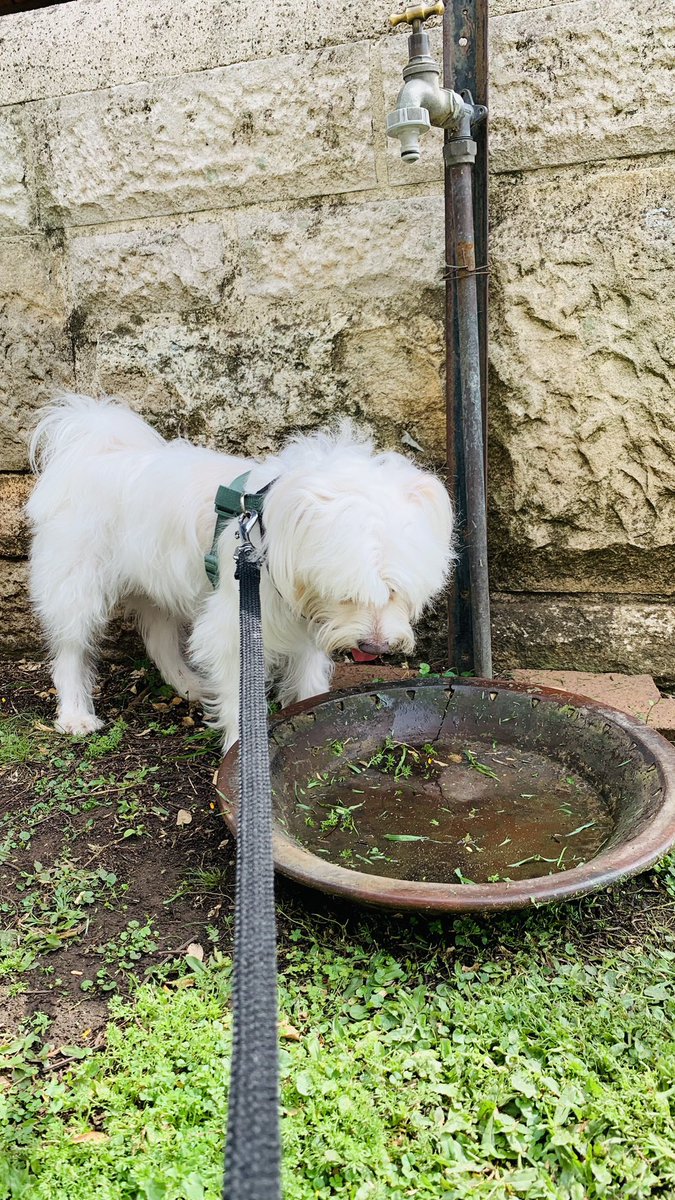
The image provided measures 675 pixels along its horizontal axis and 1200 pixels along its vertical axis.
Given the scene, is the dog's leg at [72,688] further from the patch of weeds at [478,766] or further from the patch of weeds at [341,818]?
the patch of weeds at [478,766]

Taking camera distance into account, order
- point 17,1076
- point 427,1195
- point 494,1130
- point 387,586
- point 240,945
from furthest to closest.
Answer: point 387,586 → point 17,1076 → point 494,1130 → point 427,1195 → point 240,945

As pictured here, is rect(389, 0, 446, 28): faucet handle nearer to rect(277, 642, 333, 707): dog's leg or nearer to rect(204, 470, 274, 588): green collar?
rect(204, 470, 274, 588): green collar

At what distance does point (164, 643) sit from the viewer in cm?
358

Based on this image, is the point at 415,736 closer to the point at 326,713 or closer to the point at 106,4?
the point at 326,713

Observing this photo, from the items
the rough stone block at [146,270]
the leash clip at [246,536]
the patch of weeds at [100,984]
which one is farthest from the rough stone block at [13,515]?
the patch of weeds at [100,984]

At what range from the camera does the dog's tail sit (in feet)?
10.3

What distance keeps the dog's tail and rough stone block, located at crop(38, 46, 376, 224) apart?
2.37ft

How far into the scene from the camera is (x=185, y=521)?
2.80 m

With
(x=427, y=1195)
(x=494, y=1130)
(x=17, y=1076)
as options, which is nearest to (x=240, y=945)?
(x=427, y=1195)

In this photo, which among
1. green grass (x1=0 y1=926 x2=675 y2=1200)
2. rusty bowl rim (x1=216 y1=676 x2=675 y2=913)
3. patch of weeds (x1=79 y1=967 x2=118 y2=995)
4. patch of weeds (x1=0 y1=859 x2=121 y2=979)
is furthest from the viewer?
patch of weeds (x1=0 y1=859 x2=121 y2=979)

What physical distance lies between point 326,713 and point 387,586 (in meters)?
0.54

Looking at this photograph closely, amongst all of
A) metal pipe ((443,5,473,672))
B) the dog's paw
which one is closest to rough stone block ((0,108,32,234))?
metal pipe ((443,5,473,672))

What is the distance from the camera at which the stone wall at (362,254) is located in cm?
280

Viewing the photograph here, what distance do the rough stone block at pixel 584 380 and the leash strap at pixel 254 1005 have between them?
1.96 metres
